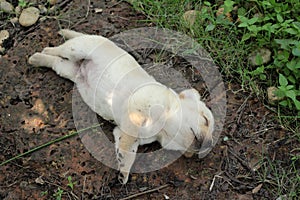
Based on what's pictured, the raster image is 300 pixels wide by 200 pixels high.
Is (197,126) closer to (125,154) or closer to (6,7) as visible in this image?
(125,154)

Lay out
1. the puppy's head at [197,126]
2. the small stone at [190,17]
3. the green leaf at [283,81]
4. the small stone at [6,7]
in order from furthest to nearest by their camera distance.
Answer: the small stone at [6,7] < the small stone at [190,17] < the green leaf at [283,81] < the puppy's head at [197,126]

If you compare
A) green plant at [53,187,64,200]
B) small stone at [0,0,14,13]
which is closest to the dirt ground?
green plant at [53,187,64,200]

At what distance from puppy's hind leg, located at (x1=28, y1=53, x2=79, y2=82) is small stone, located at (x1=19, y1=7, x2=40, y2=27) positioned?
0.55 metres

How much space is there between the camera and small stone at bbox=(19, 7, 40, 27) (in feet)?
14.5

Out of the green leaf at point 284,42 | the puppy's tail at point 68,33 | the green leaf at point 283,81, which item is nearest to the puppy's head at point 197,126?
the green leaf at point 283,81

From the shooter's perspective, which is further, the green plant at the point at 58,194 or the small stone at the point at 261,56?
the small stone at the point at 261,56

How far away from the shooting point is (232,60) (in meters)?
4.04

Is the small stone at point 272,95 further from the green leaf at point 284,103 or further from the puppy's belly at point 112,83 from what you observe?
the puppy's belly at point 112,83

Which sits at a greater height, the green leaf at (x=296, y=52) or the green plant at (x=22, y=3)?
the green plant at (x=22, y=3)

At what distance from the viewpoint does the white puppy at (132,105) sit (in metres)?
3.32

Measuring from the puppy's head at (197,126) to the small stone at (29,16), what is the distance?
1791mm

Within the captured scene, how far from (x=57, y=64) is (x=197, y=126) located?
1368 millimetres

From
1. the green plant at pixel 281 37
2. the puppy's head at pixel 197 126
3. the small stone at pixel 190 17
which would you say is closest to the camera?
the puppy's head at pixel 197 126

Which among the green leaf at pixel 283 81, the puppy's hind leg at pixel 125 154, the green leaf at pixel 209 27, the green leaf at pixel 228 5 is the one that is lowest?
the puppy's hind leg at pixel 125 154
